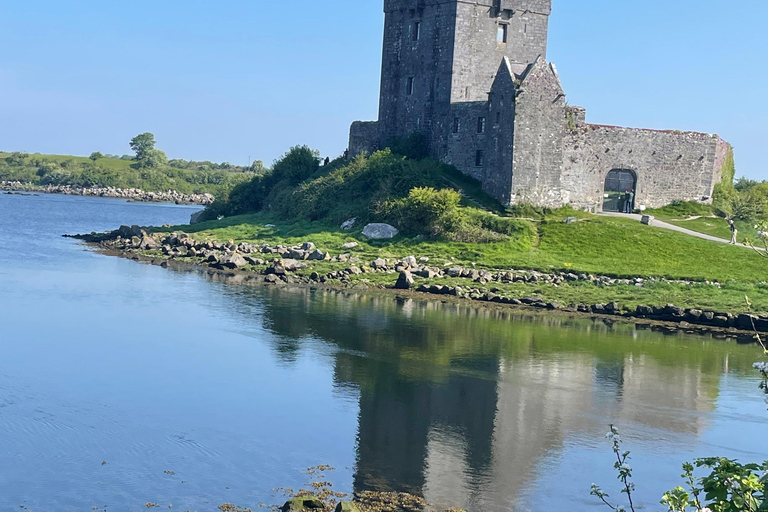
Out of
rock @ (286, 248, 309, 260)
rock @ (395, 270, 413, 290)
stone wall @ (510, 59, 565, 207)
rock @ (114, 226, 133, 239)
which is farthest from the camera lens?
rock @ (114, 226, 133, 239)

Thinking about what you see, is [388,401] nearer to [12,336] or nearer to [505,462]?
[505,462]

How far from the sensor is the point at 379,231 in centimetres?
4472

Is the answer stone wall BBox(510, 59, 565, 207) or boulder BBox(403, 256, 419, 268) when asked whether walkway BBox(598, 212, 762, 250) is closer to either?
stone wall BBox(510, 59, 565, 207)

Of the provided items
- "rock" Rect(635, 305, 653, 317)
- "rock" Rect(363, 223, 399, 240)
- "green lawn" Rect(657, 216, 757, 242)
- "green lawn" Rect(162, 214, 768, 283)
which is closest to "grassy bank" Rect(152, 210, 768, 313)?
"green lawn" Rect(162, 214, 768, 283)

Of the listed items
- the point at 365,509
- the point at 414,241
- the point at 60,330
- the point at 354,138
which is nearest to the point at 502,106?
the point at 414,241

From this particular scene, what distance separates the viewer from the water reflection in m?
16.3

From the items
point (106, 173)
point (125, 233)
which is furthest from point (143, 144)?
point (125, 233)

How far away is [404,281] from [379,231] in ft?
24.2

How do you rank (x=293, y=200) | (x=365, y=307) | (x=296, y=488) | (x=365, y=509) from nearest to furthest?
(x=365, y=509)
(x=296, y=488)
(x=365, y=307)
(x=293, y=200)

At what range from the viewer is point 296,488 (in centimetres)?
1485

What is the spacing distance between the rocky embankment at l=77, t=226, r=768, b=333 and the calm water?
211cm

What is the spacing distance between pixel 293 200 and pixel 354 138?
229 inches

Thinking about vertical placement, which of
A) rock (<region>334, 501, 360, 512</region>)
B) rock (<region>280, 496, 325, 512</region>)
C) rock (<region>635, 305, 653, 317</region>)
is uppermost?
rock (<region>635, 305, 653, 317</region>)

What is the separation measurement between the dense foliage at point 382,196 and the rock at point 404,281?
17.9 feet
